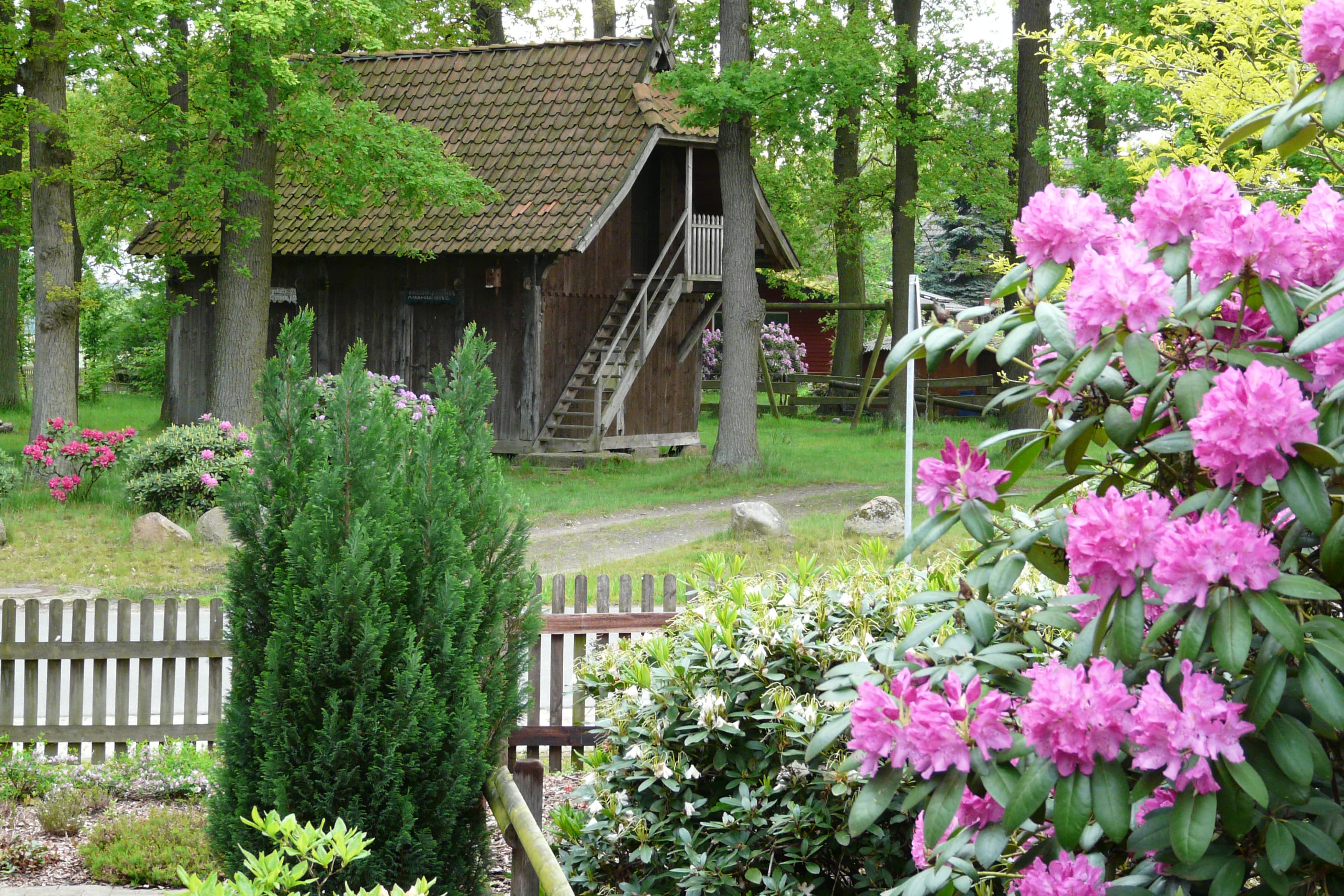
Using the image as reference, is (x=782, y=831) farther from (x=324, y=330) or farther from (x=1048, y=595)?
(x=324, y=330)

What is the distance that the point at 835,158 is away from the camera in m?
30.9

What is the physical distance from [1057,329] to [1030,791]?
2.48 feet

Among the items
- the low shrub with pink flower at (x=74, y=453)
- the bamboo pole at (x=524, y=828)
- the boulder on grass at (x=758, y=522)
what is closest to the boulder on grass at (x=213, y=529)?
the low shrub with pink flower at (x=74, y=453)

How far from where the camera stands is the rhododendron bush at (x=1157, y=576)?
192cm


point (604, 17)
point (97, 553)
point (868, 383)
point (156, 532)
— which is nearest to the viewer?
point (97, 553)

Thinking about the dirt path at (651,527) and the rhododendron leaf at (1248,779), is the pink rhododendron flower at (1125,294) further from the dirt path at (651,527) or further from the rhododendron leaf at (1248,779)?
the dirt path at (651,527)

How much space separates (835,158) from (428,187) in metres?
15.5

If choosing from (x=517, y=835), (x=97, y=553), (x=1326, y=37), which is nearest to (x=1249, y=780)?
(x=1326, y=37)

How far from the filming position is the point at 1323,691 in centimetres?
188

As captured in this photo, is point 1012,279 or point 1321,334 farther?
point 1012,279

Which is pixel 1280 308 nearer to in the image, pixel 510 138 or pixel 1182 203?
pixel 1182 203

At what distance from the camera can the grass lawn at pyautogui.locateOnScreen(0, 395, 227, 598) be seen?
36.9 ft

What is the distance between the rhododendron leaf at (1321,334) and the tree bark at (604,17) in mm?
30533

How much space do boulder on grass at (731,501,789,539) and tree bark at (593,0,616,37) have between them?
20761mm
